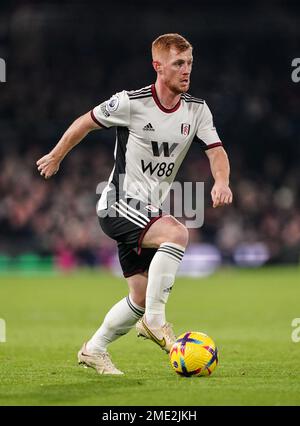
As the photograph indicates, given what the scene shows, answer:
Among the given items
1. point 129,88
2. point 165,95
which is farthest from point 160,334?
point 129,88

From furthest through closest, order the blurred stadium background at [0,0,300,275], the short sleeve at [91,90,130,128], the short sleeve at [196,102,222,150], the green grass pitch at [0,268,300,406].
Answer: the blurred stadium background at [0,0,300,275], the short sleeve at [196,102,222,150], the short sleeve at [91,90,130,128], the green grass pitch at [0,268,300,406]

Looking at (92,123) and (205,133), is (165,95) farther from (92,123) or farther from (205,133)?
(92,123)

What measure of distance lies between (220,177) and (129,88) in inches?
795

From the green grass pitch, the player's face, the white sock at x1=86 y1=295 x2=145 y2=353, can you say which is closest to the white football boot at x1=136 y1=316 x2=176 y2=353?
the white sock at x1=86 y1=295 x2=145 y2=353

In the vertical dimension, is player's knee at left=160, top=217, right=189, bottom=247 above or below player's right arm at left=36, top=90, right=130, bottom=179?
below

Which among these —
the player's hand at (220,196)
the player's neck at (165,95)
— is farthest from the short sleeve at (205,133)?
the player's hand at (220,196)

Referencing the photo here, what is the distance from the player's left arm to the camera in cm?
725

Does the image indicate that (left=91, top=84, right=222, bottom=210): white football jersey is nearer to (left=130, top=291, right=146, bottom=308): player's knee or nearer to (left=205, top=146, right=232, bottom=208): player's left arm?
(left=205, top=146, right=232, bottom=208): player's left arm

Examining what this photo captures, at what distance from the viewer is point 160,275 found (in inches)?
287

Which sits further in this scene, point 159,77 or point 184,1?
point 184,1

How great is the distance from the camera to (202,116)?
779 cm

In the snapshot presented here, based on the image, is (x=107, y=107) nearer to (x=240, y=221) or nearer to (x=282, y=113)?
(x=240, y=221)

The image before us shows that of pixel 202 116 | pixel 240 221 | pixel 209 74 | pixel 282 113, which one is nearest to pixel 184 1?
pixel 209 74

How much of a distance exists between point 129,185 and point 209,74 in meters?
20.7
